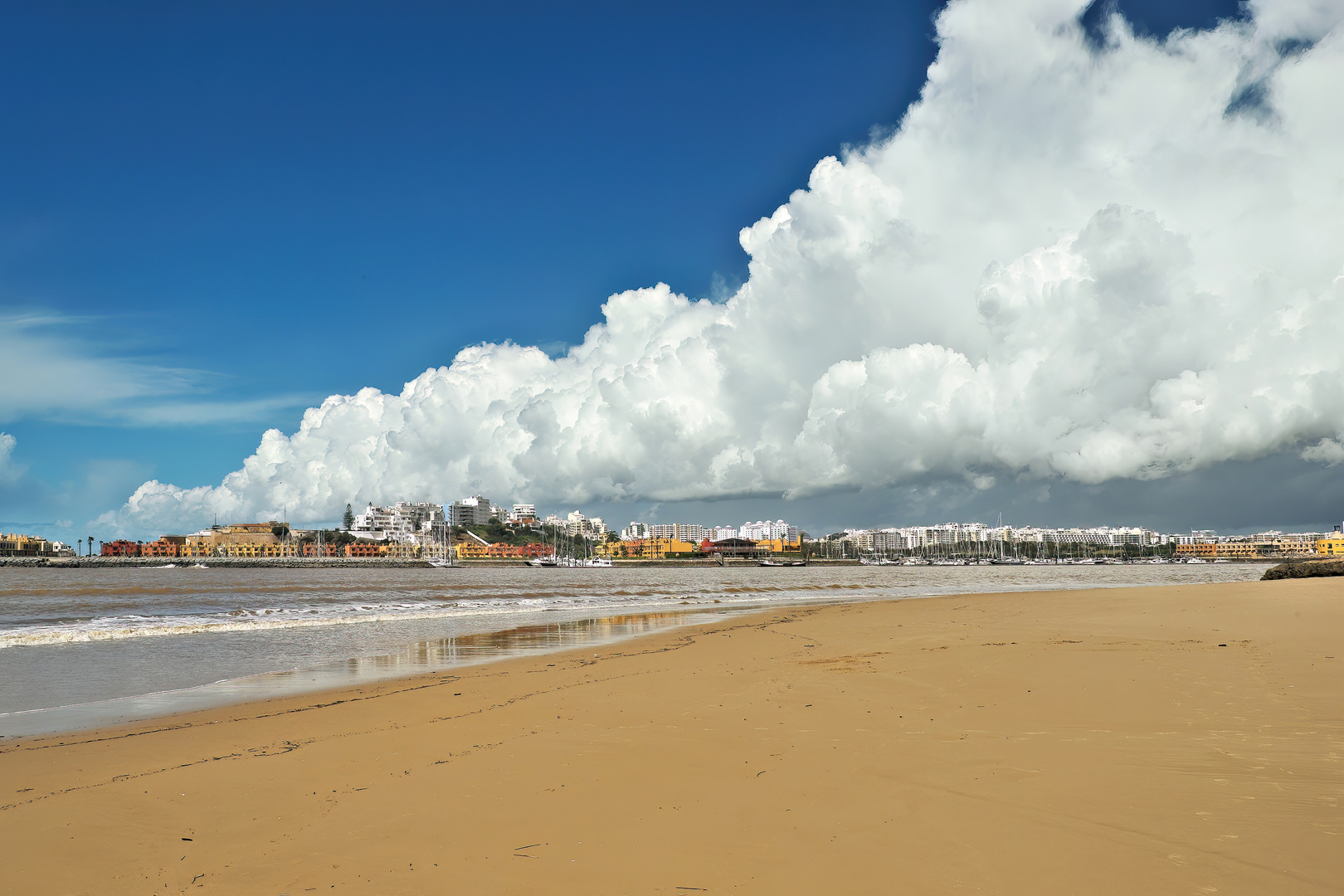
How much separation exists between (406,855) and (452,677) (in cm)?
847

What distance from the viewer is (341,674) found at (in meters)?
13.7

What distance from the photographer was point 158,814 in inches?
224

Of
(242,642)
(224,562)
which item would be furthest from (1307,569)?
(224,562)

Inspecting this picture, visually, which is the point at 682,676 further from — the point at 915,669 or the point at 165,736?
the point at 165,736

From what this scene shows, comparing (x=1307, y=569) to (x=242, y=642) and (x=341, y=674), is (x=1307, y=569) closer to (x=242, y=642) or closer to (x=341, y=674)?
(x=341, y=674)

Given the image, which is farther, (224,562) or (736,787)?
(224,562)

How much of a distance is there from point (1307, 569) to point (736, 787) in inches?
1636

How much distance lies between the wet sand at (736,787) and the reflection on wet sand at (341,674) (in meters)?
1.09

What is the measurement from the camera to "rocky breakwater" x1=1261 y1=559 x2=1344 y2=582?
3497cm

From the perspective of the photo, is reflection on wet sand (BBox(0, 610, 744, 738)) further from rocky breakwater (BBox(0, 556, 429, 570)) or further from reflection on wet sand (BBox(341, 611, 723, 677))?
rocky breakwater (BBox(0, 556, 429, 570))

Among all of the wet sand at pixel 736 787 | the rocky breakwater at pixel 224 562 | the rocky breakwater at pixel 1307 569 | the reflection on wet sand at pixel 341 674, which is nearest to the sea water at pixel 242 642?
the reflection on wet sand at pixel 341 674

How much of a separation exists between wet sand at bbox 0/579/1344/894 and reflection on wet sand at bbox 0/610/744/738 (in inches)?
43.1

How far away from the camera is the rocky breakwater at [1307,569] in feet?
115

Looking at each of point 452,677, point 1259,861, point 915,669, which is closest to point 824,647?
point 915,669
